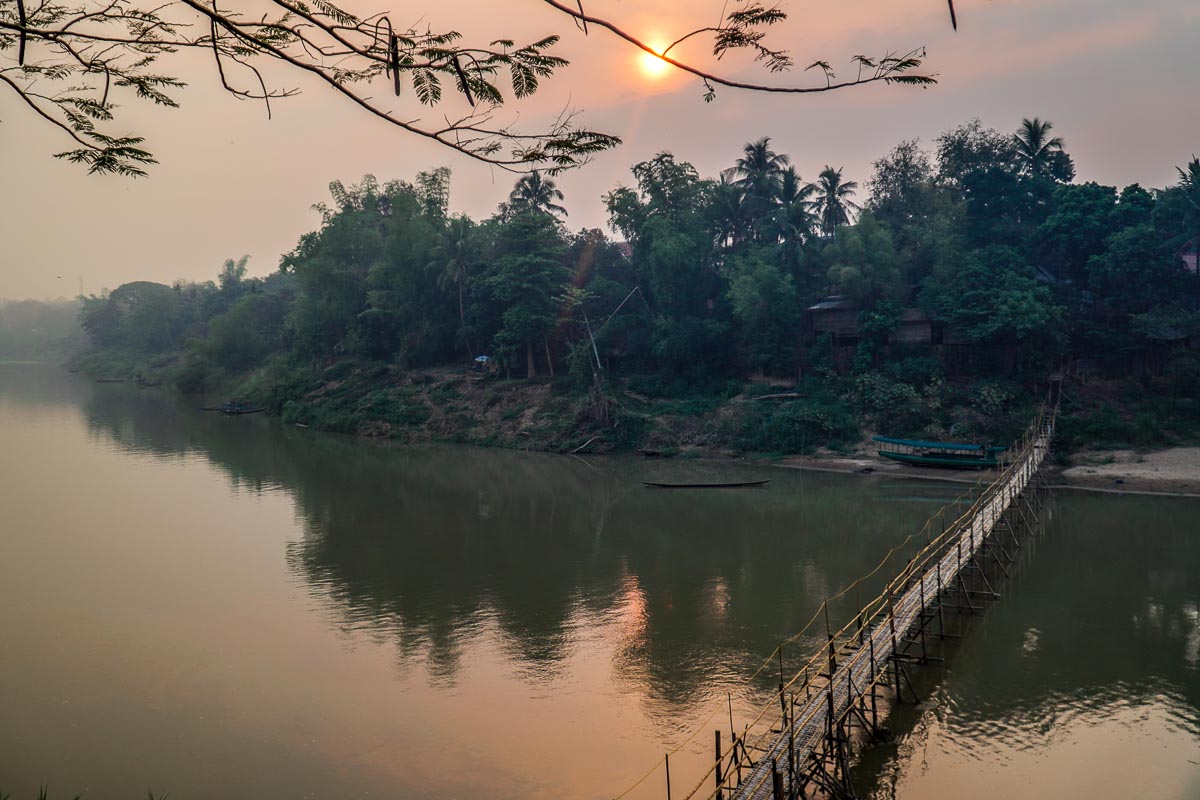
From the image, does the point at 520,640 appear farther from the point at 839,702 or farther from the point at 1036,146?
the point at 1036,146

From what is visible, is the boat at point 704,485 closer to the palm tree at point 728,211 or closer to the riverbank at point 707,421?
the riverbank at point 707,421

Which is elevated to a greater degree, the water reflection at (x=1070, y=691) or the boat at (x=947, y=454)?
the boat at (x=947, y=454)

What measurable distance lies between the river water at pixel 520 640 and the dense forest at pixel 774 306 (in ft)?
28.8

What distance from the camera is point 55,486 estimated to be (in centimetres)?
3344

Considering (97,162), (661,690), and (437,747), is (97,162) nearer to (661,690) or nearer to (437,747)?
(437,747)

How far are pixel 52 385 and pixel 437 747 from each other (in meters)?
89.3

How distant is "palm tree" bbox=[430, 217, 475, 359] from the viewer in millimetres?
51719

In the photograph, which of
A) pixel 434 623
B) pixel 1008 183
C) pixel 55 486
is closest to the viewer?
pixel 434 623

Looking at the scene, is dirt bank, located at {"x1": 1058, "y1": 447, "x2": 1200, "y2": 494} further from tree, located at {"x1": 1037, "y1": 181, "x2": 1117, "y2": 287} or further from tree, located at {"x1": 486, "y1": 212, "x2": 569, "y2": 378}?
tree, located at {"x1": 486, "y1": 212, "x2": 569, "y2": 378}

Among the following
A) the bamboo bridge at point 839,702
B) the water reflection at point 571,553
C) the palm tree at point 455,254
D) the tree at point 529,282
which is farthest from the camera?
the palm tree at point 455,254

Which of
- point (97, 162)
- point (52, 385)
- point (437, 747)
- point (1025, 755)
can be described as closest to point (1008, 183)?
point (1025, 755)

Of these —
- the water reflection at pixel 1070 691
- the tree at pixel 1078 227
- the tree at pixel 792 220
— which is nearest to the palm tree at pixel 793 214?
the tree at pixel 792 220

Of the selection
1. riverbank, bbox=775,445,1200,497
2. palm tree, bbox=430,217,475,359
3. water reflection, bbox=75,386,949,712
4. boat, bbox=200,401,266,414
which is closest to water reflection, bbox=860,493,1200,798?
water reflection, bbox=75,386,949,712

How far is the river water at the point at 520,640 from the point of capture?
12500 millimetres
